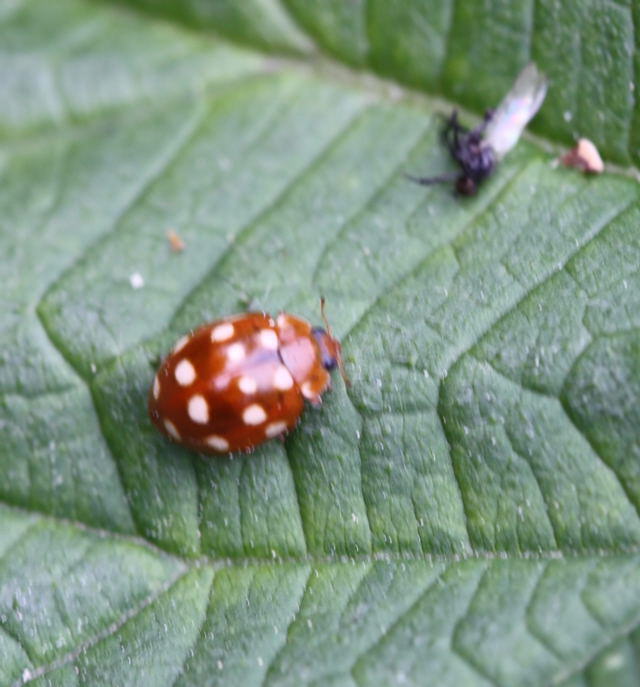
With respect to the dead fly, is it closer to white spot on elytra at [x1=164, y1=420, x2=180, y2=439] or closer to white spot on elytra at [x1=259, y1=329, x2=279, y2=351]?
white spot on elytra at [x1=259, y1=329, x2=279, y2=351]

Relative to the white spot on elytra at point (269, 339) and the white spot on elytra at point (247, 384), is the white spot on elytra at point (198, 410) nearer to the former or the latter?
the white spot on elytra at point (247, 384)

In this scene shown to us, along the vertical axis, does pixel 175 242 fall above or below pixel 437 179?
below

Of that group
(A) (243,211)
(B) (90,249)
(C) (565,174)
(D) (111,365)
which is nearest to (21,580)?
(D) (111,365)

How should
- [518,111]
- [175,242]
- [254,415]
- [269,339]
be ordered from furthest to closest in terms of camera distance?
[175,242] → [518,111] → [269,339] → [254,415]

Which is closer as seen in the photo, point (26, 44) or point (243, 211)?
point (243, 211)

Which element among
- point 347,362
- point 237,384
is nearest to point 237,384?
point 237,384

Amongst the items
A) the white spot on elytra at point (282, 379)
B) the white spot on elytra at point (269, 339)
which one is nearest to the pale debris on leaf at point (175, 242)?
the white spot on elytra at point (269, 339)

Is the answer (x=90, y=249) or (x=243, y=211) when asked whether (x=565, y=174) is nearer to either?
(x=243, y=211)

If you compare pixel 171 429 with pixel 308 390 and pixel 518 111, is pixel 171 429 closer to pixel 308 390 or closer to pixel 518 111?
pixel 308 390
